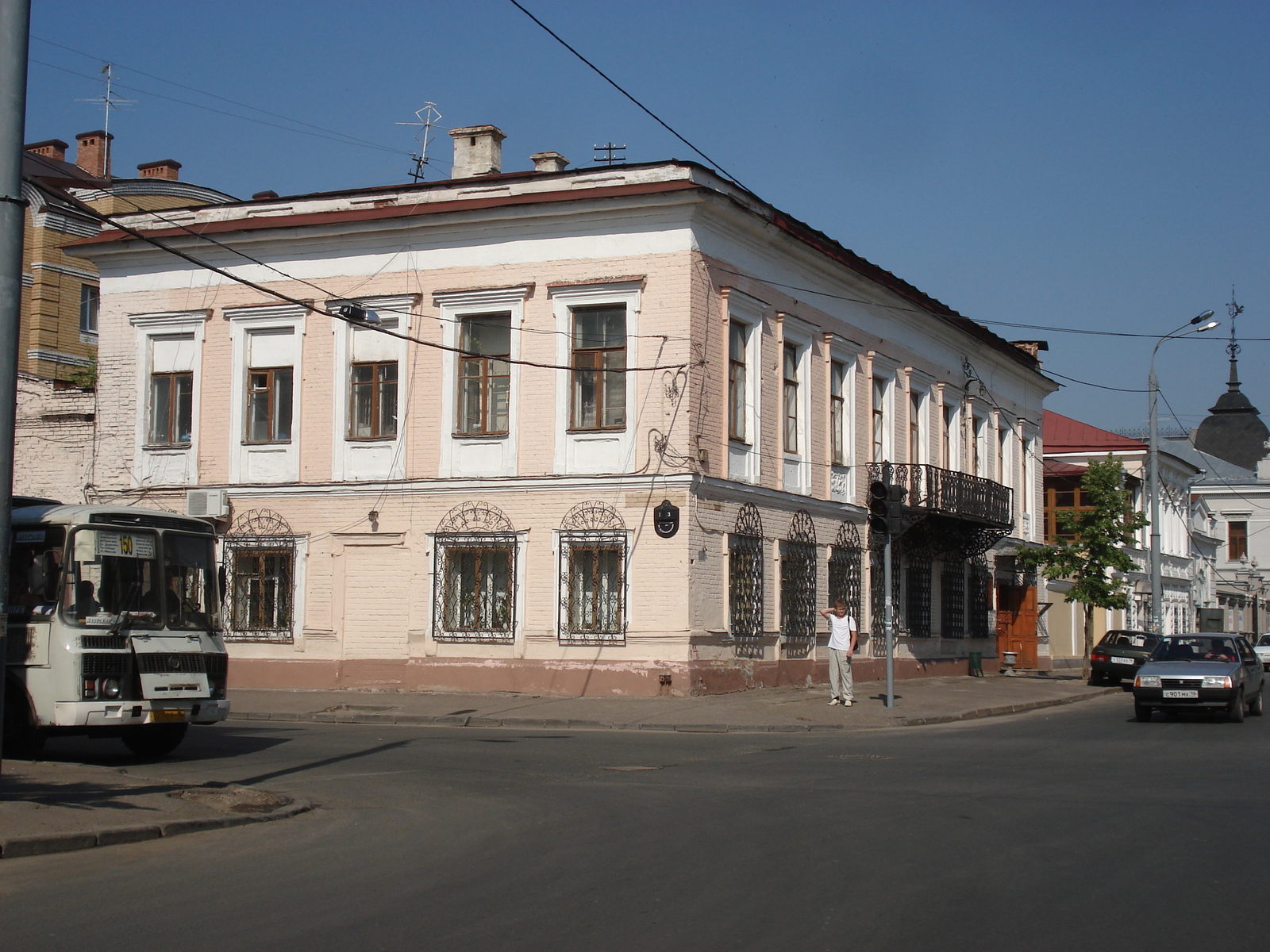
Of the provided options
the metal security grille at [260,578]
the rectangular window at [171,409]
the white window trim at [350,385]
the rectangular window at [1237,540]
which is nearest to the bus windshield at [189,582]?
the white window trim at [350,385]

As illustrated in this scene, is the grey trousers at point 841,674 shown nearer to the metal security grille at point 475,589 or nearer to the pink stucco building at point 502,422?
the pink stucco building at point 502,422

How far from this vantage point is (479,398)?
25172 millimetres

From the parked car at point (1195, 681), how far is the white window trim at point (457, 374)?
1126cm

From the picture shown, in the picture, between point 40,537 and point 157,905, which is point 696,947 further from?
point 40,537

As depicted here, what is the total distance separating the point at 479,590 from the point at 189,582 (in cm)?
1023

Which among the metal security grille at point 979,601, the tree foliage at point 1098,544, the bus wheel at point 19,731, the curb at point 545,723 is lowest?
the curb at point 545,723

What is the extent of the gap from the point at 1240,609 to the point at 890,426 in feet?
175

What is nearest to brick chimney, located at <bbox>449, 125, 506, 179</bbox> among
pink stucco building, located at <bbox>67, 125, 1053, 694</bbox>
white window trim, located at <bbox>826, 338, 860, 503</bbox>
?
pink stucco building, located at <bbox>67, 125, 1053, 694</bbox>

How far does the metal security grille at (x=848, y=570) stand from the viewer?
28.7 meters

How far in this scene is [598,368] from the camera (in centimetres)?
2427

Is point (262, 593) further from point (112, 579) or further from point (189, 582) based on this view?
point (112, 579)

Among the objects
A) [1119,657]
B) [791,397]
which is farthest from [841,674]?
[1119,657]

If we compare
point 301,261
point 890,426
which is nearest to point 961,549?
point 890,426

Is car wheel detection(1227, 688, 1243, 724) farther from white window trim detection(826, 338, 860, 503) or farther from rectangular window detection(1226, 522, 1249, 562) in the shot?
rectangular window detection(1226, 522, 1249, 562)
